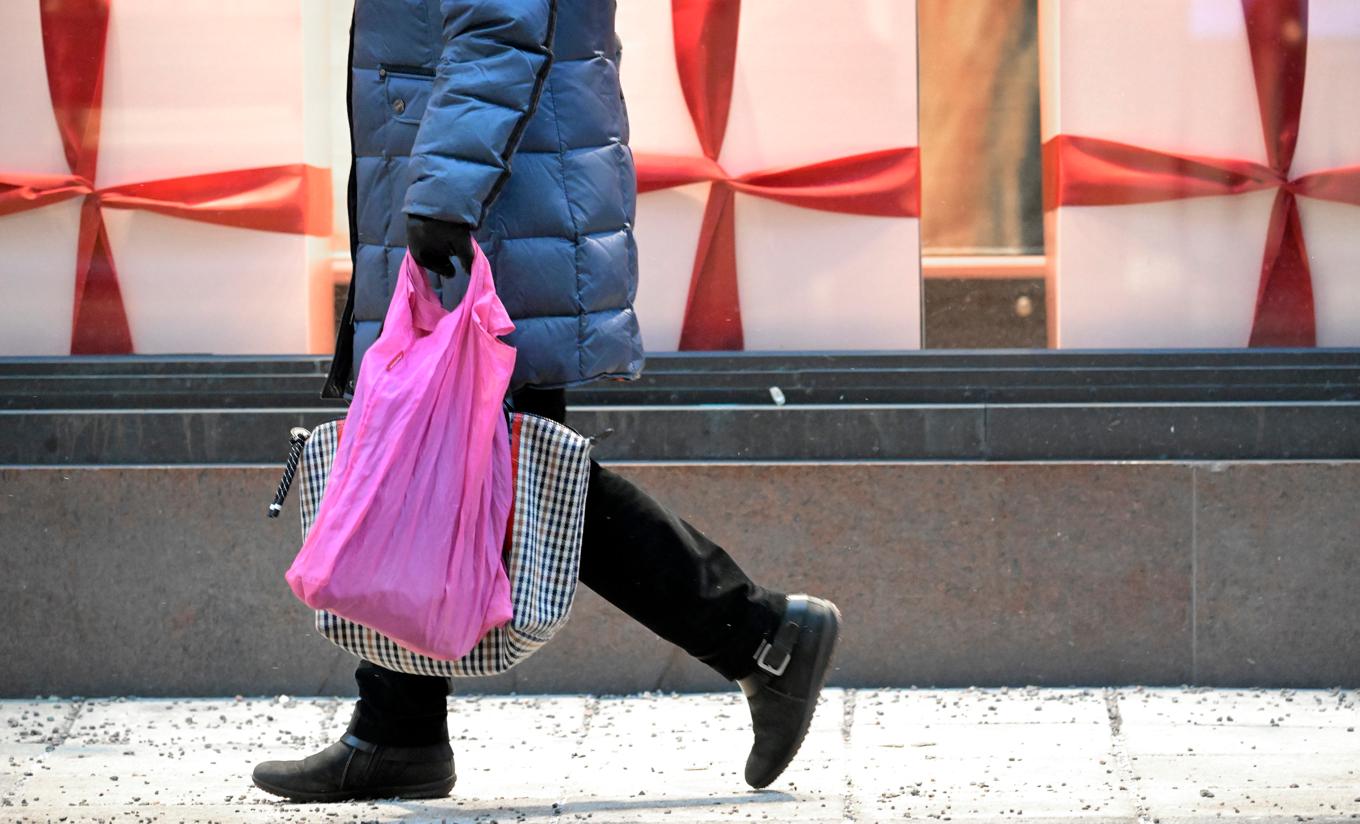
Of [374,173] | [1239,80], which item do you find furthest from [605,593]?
[1239,80]

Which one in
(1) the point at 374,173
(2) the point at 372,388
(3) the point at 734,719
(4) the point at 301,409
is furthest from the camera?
(4) the point at 301,409

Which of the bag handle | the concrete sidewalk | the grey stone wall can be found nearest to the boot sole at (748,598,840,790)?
the concrete sidewalk

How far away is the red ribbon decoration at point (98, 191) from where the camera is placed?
5.41 m

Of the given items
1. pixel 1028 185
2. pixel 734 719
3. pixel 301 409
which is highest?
pixel 1028 185

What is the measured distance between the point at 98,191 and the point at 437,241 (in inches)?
103

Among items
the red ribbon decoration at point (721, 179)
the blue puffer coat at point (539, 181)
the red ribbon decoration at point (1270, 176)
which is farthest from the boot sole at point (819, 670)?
the red ribbon decoration at point (1270, 176)

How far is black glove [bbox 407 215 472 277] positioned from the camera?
3.19m

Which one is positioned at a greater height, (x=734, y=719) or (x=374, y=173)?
(x=374, y=173)

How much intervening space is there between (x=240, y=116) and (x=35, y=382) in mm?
983

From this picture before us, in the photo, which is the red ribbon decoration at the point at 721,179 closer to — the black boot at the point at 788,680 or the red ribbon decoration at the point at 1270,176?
the red ribbon decoration at the point at 1270,176

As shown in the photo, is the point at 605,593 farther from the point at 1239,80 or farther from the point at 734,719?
the point at 1239,80

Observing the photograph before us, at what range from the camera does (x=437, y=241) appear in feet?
10.5

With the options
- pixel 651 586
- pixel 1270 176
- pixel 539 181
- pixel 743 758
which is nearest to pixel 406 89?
pixel 539 181

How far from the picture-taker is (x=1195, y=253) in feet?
17.3
